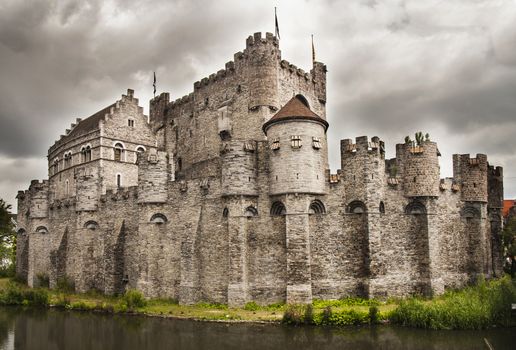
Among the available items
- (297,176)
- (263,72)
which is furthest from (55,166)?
(297,176)

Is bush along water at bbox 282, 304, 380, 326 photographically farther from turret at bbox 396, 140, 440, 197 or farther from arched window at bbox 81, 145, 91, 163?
arched window at bbox 81, 145, 91, 163

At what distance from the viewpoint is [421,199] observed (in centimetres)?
2912

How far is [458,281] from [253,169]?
1409 centimetres

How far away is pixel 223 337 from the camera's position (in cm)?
2158

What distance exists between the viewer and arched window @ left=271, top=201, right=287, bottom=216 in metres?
28.5

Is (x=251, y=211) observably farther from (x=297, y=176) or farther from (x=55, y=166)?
(x=55, y=166)


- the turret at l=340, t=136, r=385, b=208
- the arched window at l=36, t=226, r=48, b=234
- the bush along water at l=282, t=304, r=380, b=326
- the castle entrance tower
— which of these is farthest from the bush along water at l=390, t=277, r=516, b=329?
the arched window at l=36, t=226, r=48, b=234

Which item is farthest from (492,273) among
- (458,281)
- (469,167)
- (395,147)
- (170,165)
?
(170,165)

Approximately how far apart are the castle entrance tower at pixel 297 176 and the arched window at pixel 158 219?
754cm

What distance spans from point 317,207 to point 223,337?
990cm

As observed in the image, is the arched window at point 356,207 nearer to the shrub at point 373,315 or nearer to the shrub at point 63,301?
the shrub at point 373,315

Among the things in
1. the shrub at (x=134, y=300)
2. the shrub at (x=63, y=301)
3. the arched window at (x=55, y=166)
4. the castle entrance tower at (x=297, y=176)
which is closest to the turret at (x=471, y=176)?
the castle entrance tower at (x=297, y=176)

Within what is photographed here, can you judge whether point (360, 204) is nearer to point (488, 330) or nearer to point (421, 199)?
point (421, 199)

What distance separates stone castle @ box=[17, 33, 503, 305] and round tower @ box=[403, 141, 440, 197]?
0.19 ft
